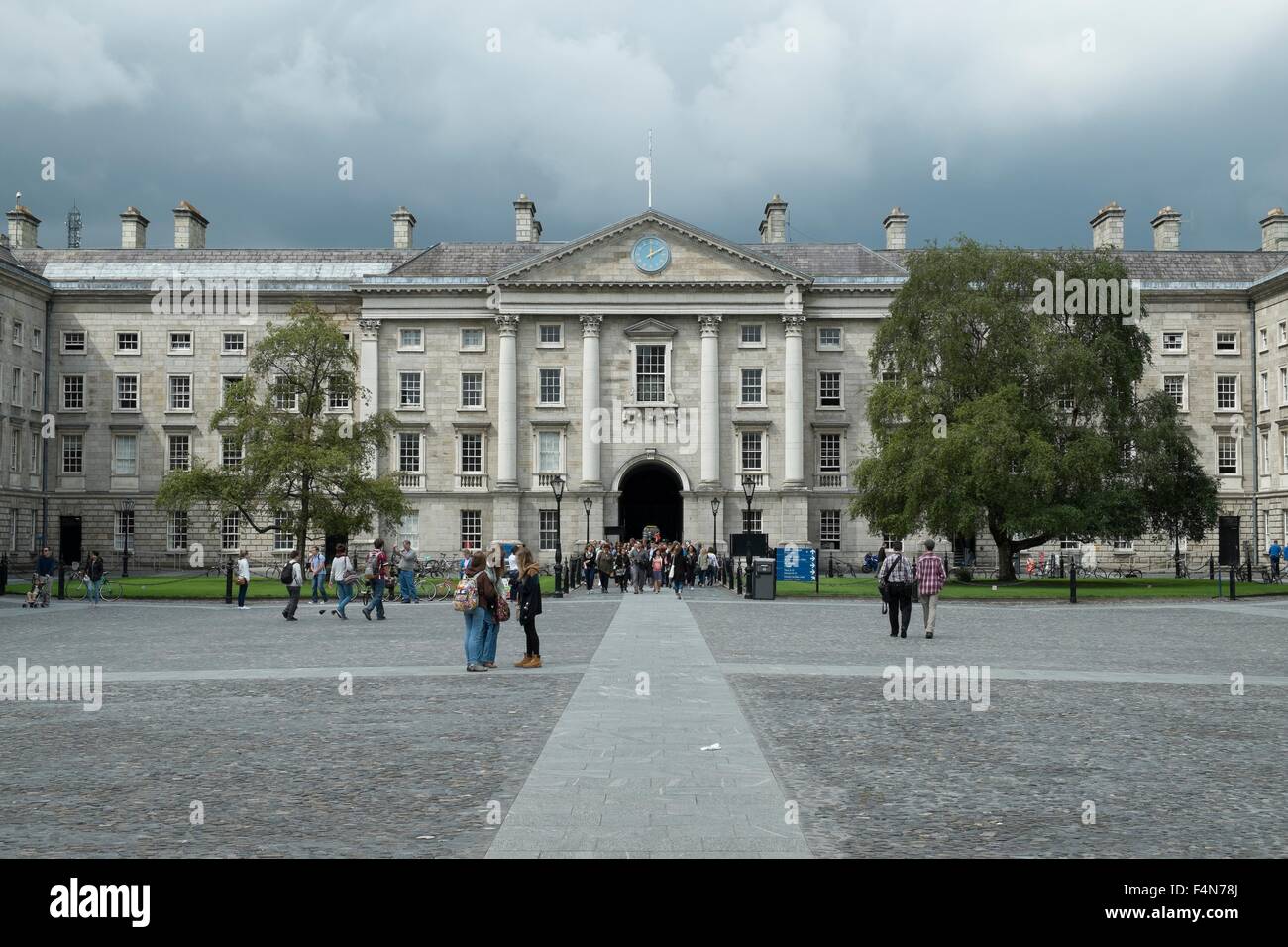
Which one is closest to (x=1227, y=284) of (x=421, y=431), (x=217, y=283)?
(x=421, y=431)

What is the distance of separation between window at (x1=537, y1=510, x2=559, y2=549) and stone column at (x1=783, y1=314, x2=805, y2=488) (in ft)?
38.5

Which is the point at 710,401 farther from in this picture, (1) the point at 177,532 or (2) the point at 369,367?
(1) the point at 177,532

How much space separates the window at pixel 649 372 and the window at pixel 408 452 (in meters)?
11.6

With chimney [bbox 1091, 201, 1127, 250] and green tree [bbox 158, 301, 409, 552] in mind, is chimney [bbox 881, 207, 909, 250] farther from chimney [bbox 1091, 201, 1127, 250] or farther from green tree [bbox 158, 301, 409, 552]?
green tree [bbox 158, 301, 409, 552]

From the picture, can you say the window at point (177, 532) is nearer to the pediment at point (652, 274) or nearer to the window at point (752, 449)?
the pediment at point (652, 274)

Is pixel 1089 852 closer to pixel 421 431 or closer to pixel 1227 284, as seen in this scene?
pixel 421 431

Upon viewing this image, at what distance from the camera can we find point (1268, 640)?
21.3 metres

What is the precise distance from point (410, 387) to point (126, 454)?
15297mm

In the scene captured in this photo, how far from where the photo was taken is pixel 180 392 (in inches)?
2493

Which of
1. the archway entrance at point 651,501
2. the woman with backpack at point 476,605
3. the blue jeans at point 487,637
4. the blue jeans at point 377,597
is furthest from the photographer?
the archway entrance at point 651,501

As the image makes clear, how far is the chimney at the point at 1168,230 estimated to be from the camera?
67.9 m

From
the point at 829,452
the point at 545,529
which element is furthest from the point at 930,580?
the point at 829,452

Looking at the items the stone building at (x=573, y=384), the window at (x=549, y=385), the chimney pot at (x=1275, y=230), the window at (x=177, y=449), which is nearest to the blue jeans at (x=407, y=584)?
the stone building at (x=573, y=384)

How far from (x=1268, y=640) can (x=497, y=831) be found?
1851 centimetres
